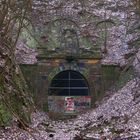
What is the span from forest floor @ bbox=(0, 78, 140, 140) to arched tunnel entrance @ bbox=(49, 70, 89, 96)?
1.65 metres

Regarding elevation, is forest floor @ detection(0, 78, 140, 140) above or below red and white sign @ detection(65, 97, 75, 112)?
below

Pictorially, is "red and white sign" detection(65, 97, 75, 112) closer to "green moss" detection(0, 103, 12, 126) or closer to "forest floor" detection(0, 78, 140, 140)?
"forest floor" detection(0, 78, 140, 140)

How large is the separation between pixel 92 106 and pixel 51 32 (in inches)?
306

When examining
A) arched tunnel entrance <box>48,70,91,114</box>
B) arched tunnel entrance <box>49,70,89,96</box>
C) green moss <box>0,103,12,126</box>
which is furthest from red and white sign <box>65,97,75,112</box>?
green moss <box>0,103,12,126</box>

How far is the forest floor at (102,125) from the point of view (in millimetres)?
12156

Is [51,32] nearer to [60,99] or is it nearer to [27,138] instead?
[60,99]

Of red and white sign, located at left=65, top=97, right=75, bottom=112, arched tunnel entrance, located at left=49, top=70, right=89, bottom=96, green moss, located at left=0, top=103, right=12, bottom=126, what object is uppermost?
arched tunnel entrance, located at left=49, top=70, right=89, bottom=96

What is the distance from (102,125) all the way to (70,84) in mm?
6276

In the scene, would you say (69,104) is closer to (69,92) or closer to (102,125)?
(69,92)

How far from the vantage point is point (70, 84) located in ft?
68.8

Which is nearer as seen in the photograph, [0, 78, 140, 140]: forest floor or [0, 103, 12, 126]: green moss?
[0, 103, 12, 126]: green moss

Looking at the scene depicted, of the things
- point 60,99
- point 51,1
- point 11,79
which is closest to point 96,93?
point 60,99

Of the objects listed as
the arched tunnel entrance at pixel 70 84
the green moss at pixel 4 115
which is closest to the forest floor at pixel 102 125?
the green moss at pixel 4 115

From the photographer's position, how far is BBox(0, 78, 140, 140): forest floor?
12.2m
